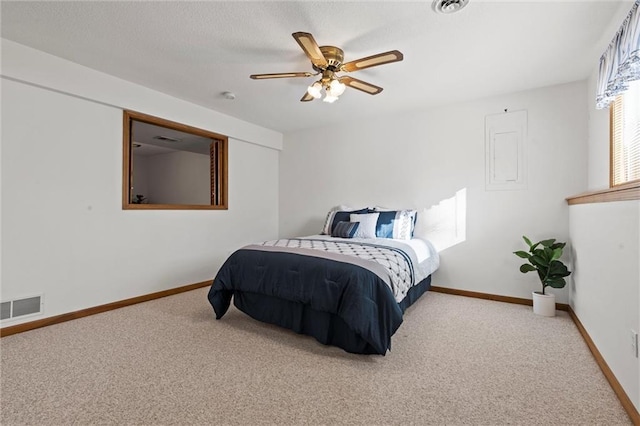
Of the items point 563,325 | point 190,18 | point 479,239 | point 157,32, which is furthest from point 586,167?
point 157,32

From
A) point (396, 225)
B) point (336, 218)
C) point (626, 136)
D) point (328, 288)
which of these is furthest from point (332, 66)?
point (626, 136)

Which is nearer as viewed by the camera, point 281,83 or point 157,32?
point 157,32

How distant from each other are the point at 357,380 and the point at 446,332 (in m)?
1.09

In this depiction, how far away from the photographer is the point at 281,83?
10.2 feet

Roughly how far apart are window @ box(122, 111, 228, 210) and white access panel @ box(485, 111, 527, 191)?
3.44m

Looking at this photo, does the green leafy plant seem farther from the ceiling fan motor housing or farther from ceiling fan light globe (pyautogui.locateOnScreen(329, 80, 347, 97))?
the ceiling fan motor housing

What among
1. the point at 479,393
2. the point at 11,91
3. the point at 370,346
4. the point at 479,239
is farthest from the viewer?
the point at 479,239

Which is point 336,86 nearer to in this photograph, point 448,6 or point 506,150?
point 448,6

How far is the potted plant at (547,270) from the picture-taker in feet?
9.10

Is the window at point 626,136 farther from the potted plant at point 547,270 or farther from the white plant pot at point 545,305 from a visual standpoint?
the white plant pot at point 545,305

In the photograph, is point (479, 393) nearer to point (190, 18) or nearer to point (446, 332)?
point (446, 332)

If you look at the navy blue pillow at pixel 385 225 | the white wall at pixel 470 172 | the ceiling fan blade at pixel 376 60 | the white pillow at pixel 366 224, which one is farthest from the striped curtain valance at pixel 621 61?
the white pillow at pixel 366 224

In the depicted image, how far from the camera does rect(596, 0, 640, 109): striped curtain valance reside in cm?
168

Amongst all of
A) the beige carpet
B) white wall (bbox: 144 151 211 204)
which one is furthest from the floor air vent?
white wall (bbox: 144 151 211 204)
